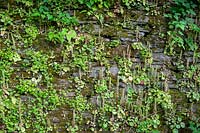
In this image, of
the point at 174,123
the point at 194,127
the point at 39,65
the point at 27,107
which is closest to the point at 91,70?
the point at 39,65

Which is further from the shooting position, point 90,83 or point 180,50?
point 180,50

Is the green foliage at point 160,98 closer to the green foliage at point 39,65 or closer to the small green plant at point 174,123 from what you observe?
the small green plant at point 174,123

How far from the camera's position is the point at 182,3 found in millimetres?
4168

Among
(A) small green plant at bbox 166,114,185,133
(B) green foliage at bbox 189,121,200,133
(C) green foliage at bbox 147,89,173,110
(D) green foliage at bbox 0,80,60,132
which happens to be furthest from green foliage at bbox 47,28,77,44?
(B) green foliage at bbox 189,121,200,133

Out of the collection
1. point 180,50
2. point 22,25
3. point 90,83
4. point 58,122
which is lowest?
point 58,122

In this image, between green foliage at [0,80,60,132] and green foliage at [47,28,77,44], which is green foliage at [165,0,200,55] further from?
green foliage at [0,80,60,132]

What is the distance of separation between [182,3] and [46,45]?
1587mm

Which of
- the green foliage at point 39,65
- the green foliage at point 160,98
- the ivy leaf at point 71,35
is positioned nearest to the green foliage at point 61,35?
the ivy leaf at point 71,35

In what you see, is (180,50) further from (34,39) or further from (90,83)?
(34,39)

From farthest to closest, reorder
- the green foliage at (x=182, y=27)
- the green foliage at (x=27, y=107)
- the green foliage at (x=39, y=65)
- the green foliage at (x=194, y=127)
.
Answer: the green foliage at (x=182, y=27), the green foliage at (x=194, y=127), the green foliage at (x=39, y=65), the green foliage at (x=27, y=107)

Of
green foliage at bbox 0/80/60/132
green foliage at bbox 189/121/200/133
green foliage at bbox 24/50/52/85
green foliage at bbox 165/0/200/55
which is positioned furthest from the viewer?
green foliage at bbox 165/0/200/55

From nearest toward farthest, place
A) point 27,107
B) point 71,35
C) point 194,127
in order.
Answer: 1. point 27,107
2. point 71,35
3. point 194,127


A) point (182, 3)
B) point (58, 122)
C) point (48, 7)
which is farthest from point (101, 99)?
point (182, 3)

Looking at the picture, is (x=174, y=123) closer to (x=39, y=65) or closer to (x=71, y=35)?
(x=71, y=35)
